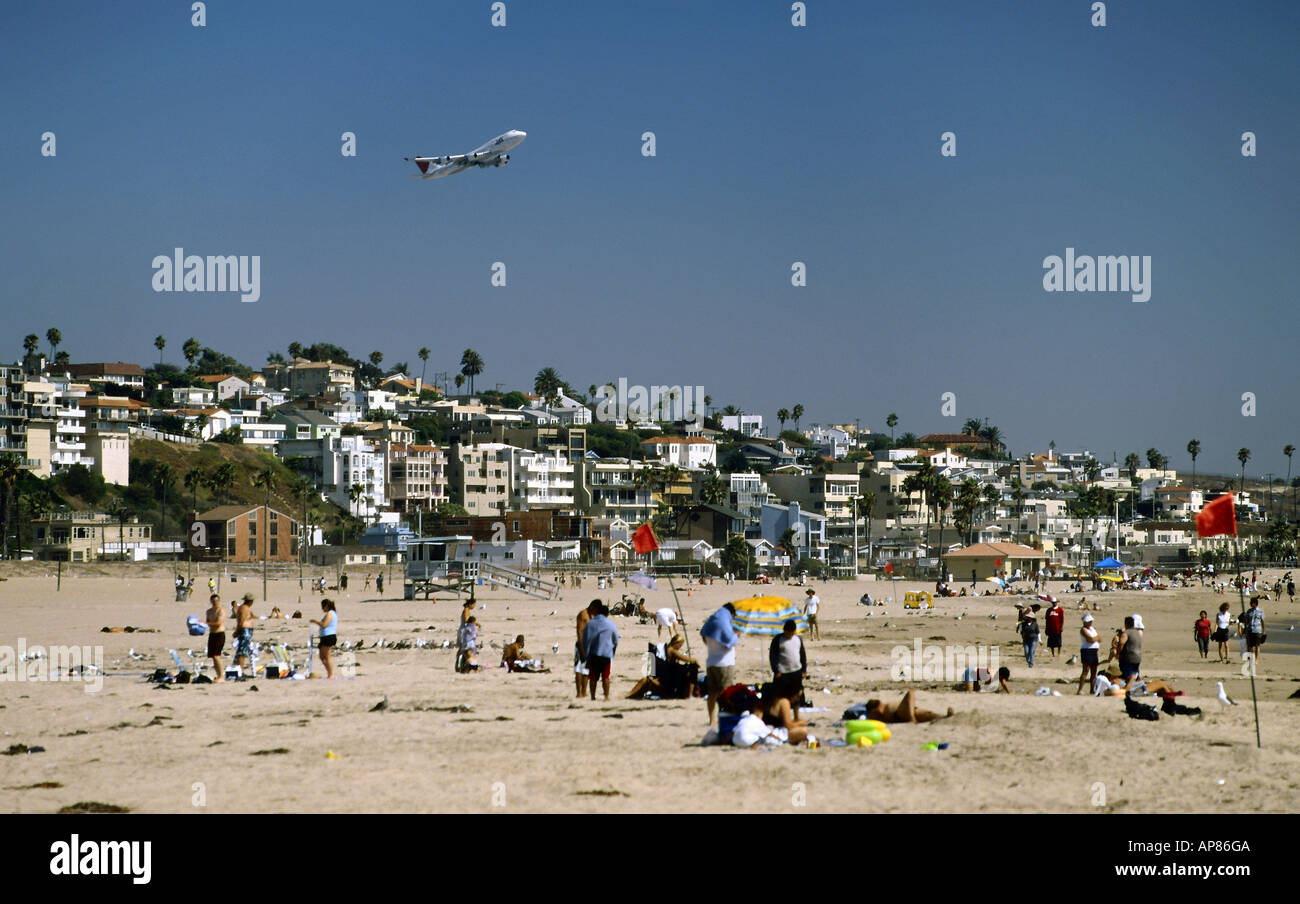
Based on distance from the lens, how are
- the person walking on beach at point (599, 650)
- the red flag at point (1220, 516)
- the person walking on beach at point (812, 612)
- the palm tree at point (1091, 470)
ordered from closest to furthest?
1. the red flag at point (1220, 516)
2. the person walking on beach at point (599, 650)
3. the person walking on beach at point (812, 612)
4. the palm tree at point (1091, 470)

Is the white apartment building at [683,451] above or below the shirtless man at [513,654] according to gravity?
above

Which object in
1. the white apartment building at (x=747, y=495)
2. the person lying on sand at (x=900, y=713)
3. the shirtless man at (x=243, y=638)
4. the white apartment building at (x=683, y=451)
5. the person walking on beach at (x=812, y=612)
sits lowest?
the person walking on beach at (x=812, y=612)

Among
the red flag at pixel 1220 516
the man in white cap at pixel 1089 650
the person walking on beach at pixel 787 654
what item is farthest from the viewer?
the man in white cap at pixel 1089 650

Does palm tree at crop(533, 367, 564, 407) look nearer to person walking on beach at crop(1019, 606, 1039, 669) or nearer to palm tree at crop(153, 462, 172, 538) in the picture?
palm tree at crop(153, 462, 172, 538)

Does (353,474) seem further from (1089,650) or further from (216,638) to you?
(1089,650)

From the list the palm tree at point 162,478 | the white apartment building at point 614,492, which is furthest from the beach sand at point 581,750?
the white apartment building at point 614,492

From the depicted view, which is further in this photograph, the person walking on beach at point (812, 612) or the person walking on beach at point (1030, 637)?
the person walking on beach at point (812, 612)

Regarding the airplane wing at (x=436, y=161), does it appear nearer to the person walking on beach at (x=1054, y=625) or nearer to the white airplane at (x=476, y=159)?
the white airplane at (x=476, y=159)
